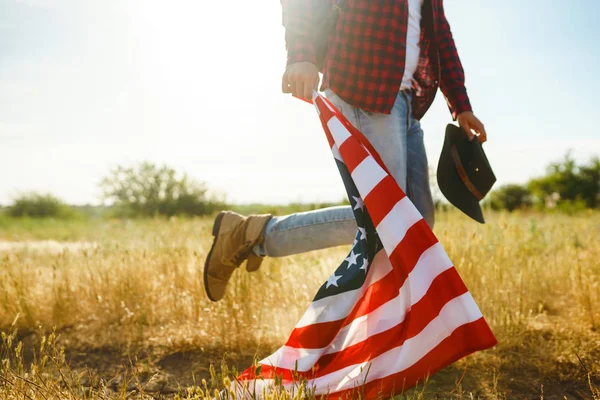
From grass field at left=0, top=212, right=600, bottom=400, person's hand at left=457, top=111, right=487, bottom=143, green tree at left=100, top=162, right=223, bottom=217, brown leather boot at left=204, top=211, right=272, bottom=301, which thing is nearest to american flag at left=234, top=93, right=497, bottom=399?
grass field at left=0, top=212, right=600, bottom=400

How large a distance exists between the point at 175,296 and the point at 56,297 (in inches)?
30.9

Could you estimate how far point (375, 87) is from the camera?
6.25 ft

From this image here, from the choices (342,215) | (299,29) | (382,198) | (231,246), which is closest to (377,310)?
(382,198)

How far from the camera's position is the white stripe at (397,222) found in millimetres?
1703

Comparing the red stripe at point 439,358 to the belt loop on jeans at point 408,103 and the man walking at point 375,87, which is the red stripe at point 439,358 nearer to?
the man walking at point 375,87

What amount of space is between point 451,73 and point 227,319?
6.18ft

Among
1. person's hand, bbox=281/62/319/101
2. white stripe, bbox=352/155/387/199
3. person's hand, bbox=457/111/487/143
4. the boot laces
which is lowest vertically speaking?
the boot laces

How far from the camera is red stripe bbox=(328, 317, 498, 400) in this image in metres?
1.53

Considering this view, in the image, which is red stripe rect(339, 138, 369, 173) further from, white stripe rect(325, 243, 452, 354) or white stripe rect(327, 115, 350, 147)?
white stripe rect(325, 243, 452, 354)

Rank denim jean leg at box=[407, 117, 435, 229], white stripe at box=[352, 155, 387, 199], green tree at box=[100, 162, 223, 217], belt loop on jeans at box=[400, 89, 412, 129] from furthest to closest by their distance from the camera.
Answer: green tree at box=[100, 162, 223, 217]
denim jean leg at box=[407, 117, 435, 229]
belt loop on jeans at box=[400, 89, 412, 129]
white stripe at box=[352, 155, 387, 199]

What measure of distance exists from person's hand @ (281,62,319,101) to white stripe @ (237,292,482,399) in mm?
992

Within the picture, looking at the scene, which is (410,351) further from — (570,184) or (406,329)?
(570,184)

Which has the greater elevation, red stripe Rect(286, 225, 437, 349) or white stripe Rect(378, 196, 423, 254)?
white stripe Rect(378, 196, 423, 254)

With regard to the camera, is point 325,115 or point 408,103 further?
point 408,103
